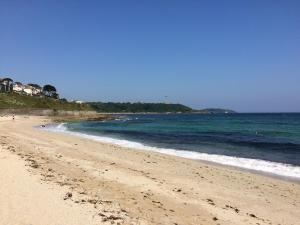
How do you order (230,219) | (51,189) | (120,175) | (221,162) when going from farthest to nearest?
(221,162)
(120,175)
(51,189)
(230,219)

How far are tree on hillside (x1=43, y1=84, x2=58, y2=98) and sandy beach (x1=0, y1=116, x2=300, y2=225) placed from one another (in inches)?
7292

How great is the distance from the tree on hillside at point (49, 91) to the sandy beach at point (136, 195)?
185 meters

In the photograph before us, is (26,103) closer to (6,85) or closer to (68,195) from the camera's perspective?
(6,85)

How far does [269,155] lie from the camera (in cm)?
2598

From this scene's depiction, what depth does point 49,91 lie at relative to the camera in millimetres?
197250

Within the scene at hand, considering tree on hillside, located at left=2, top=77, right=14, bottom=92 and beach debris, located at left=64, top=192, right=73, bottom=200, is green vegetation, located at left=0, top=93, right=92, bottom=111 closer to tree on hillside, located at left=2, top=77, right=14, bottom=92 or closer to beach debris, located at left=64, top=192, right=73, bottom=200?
tree on hillside, located at left=2, top=77, right=14, bottom=92

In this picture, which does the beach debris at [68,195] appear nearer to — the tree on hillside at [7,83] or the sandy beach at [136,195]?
the sandy beach at [136,195]

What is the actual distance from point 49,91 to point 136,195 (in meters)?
193

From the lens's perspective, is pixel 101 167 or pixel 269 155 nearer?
pixel 101 167

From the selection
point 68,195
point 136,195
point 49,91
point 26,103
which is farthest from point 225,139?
point 49,91

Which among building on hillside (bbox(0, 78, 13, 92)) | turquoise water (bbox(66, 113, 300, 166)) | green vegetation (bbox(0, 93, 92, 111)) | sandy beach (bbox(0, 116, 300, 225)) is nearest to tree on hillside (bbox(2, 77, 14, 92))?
building on hillside (bbox(0, 78, 13, 92))

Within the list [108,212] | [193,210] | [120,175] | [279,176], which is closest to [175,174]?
[120,175]

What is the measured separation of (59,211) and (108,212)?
3.70 ft

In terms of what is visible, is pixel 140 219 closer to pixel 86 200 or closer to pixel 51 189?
pixel 86 200
